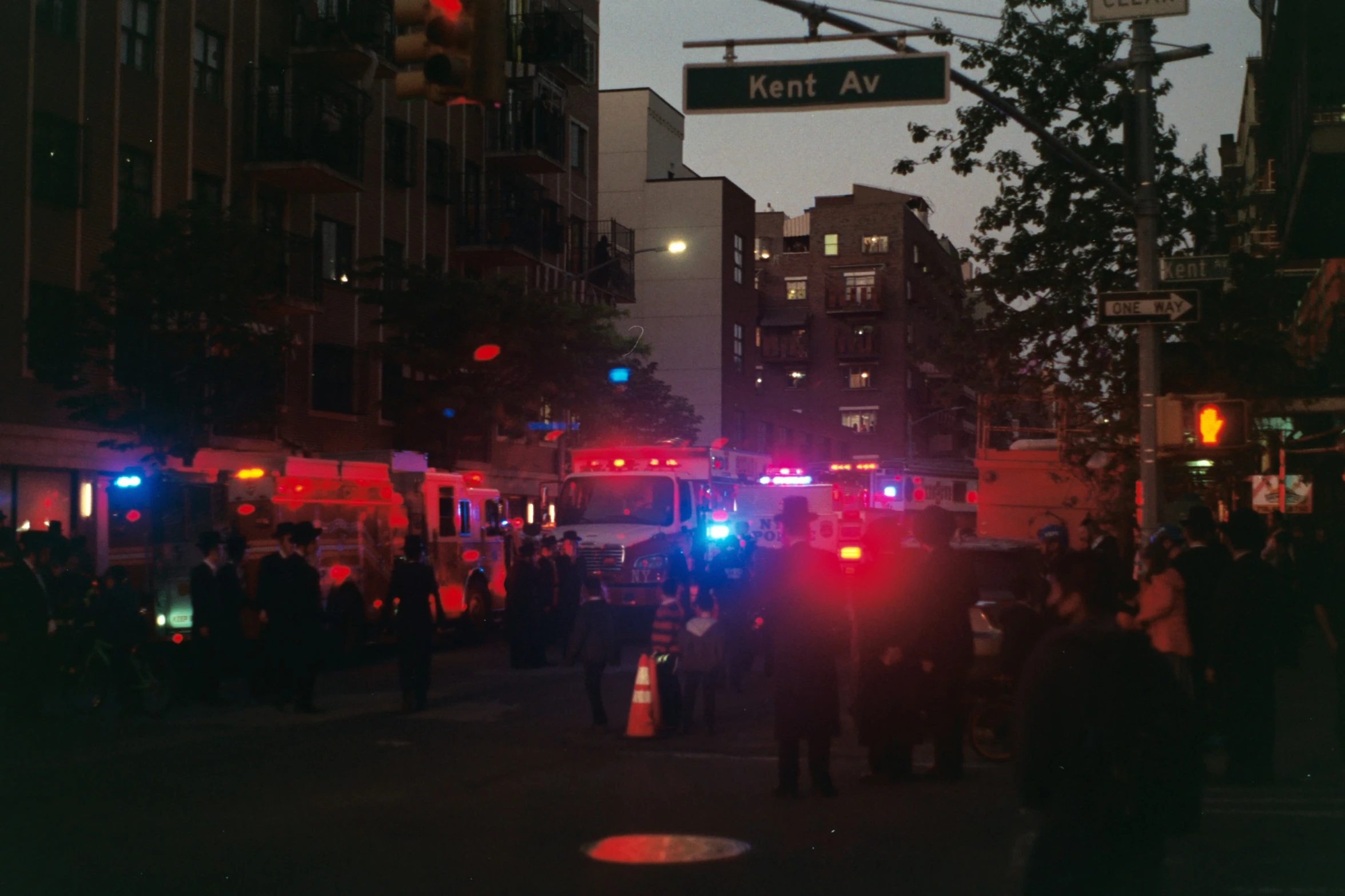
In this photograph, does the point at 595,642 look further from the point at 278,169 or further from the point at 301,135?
the point at 301,135

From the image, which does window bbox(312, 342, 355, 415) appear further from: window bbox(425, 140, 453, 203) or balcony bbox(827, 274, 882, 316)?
balcony bbox(827, 274, 882, 316)

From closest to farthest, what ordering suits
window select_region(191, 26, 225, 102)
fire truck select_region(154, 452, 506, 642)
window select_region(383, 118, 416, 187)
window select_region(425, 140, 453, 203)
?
fire truck select_region(154, 452, 506, 642) → window select_region(191, 26, 225, 102) → window select_region(383, 118, 416, 187) → window select_region(425, 140, 453, 203)

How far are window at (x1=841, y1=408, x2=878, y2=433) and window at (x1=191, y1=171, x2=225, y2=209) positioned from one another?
59.5m

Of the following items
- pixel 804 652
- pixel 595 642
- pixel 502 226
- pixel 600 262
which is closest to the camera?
pixel 804 652

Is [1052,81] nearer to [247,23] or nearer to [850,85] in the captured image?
[850,85]

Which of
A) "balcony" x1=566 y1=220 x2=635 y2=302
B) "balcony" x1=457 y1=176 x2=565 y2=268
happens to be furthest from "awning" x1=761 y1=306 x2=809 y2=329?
"balcony" x1=457 y1=176 x2=565 y2=268

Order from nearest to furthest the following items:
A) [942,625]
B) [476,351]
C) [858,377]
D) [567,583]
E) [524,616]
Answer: [942,625]
[524,616]
[567,583]
[476,351]
[858,377]

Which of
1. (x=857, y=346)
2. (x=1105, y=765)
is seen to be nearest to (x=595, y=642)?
(x=1105, y=765)

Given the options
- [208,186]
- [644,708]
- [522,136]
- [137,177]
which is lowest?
[644,708]

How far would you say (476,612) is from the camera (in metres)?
26.3

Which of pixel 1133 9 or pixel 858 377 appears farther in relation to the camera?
pixel 858 377

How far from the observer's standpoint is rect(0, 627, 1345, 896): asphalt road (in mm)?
7855

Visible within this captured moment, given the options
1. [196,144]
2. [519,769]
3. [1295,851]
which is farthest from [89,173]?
[1295,851]

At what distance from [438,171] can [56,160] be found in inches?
557
